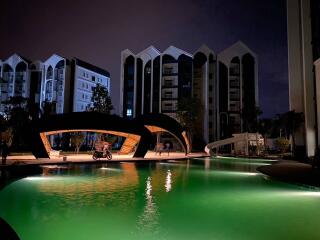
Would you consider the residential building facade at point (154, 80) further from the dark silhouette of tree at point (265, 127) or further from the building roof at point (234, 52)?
the dark silhouette of tree at point (265, 127)

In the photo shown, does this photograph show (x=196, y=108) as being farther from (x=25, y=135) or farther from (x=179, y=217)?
(x=179, y=217)

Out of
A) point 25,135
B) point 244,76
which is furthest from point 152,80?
point 25,135

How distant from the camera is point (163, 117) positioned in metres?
33.6

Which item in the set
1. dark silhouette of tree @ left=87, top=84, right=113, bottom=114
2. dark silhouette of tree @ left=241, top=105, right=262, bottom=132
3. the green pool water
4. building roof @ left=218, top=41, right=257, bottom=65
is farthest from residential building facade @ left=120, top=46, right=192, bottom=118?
the green pool water

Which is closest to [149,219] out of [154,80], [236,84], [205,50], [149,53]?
[154,80]

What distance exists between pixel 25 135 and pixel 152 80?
4800 cm

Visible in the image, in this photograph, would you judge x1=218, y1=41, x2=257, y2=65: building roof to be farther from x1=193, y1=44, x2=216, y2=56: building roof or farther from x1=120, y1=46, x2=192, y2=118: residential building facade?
x1=120, y1=46, x2=192, y2=118: residential building facade

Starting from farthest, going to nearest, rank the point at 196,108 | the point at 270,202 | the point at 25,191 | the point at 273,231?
the point at 196,108 → the point at 25,191 → the point at 270,202 → the point at 273,231

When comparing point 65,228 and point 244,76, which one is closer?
point 65,228

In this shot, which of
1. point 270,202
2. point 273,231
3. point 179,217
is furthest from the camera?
point 270,202

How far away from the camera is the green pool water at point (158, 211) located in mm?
5906

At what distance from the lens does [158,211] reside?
25.1 ft

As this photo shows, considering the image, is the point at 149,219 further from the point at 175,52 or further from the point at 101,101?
the point at 175,52

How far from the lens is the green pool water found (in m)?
5.91
